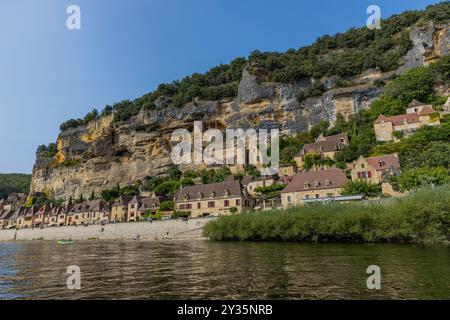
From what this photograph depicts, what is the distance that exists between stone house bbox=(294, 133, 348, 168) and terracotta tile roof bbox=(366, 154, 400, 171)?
1378cm

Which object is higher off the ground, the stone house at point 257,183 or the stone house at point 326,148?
the stone house at point 326,148

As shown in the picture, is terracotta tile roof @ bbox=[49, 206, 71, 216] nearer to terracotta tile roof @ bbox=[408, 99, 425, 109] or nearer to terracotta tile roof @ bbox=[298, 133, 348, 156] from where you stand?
terracotta tile roof @ bbox=[298, 133, 348, 156]

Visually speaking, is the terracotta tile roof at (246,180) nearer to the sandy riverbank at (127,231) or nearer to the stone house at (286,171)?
the stone house at (286,171)

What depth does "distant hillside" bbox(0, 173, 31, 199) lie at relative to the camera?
144 meters

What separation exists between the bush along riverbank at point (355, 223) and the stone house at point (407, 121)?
36.3 meters

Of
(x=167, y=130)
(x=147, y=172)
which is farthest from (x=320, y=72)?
(x=147, y=172)

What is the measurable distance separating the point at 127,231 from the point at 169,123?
47243mm

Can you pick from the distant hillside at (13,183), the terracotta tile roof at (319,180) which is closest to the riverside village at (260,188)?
the terracotta tile roof at (319,180)

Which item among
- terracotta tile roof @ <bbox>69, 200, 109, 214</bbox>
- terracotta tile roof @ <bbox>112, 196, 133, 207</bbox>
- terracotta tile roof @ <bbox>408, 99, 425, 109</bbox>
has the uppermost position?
terracotta tile roof @ <bbox>408, 99, 425, 109</bbox>

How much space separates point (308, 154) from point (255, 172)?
49.1 feet

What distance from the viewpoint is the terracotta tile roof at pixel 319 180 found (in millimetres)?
49294

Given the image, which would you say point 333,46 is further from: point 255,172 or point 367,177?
point 367,177

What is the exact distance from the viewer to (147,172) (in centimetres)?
9650

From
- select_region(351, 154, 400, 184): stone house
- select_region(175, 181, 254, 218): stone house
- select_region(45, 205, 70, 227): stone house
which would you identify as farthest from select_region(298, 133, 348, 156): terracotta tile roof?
select_region(45, 205, 70, 227): stone house
